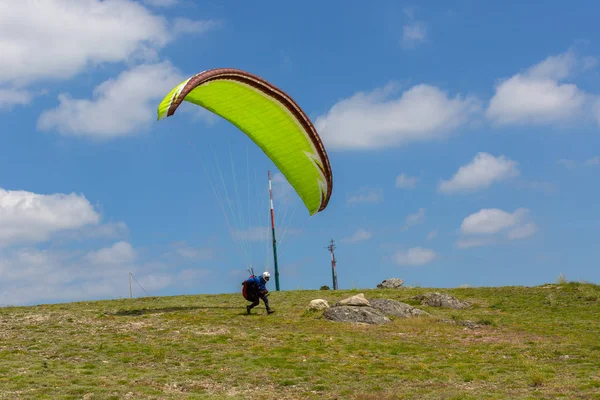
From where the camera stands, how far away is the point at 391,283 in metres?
48.4

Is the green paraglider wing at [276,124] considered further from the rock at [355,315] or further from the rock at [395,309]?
the rock at [395,309]

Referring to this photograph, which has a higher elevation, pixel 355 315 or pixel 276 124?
pixel 276 124

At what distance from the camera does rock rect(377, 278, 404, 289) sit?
158ft

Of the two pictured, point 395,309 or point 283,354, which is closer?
point 283,354

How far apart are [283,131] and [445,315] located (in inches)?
497

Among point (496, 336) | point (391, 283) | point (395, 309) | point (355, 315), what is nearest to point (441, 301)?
point (395, 309)

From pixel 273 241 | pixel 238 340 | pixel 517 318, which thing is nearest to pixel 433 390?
pixel 238 340

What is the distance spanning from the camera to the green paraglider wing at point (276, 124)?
27500 millimetres

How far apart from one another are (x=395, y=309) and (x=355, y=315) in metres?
2.90

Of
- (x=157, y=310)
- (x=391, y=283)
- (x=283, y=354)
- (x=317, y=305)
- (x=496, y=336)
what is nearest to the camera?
(x=283, y=354)

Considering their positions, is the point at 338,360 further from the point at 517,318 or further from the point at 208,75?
the point at 517,318

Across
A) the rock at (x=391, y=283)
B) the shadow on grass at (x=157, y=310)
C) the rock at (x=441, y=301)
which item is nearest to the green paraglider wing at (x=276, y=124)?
the shadow on grass at (x=157, y=310)

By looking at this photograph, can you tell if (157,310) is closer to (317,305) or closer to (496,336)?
Answer: (317,305)

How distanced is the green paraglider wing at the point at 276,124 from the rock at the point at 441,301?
965 cm
